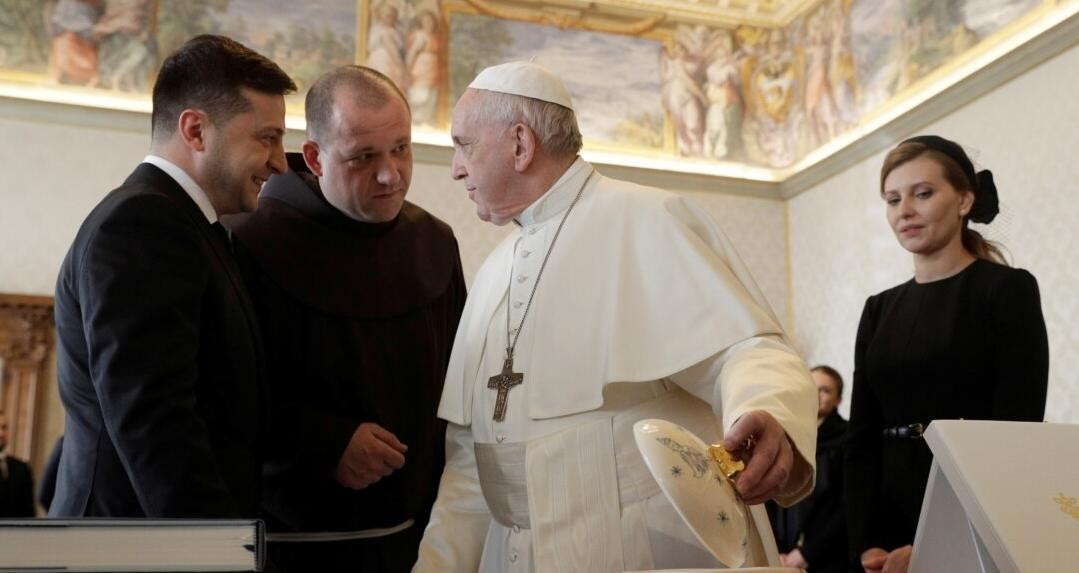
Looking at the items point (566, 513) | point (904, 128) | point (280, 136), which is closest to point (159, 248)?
point (280, 136)

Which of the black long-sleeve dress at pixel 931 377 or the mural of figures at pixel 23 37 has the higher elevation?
the mural of figures at pixel 23 37

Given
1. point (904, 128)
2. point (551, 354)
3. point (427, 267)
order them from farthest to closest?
1. point (904, 128)
2. point (427, 267)
3. point (551, 354)

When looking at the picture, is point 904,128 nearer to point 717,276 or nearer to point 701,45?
point 701,45

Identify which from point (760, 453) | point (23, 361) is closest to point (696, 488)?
point (760, 453)

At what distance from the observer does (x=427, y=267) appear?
328 centimetres

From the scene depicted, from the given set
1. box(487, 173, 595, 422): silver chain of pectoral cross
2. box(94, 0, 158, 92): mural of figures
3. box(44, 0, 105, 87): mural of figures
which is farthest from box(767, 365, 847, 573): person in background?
box(44, 0, 105, 87): mural of figures

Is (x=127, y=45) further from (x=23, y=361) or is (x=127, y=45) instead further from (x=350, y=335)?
(x=350, y=335)

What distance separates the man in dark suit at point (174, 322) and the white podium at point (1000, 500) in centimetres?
132

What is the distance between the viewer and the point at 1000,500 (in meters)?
1.53

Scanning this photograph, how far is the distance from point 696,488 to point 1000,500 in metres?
0.46

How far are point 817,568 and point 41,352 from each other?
20.6 feet

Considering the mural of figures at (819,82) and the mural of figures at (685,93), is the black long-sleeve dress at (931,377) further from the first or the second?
the mural of figures at (685,93)

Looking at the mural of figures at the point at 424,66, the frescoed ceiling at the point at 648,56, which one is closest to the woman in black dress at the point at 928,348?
the frescoed ceiling at the point at 648,56

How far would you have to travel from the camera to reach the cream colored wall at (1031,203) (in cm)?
771
